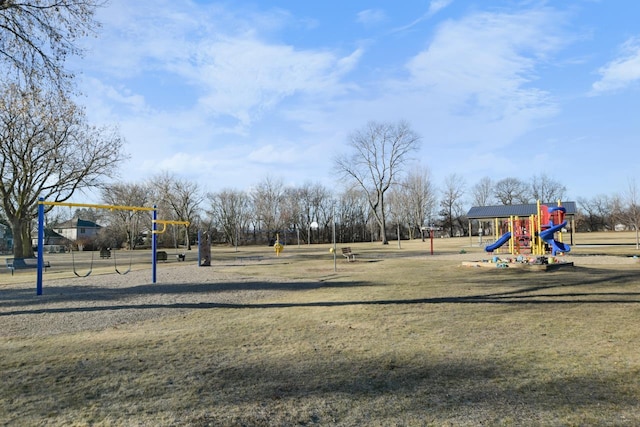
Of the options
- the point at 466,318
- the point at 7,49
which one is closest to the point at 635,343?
the point at 466,318

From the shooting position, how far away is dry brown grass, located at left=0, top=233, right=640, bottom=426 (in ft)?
11.2

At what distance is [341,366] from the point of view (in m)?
4.67

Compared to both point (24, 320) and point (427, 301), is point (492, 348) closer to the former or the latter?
point (427, 301)

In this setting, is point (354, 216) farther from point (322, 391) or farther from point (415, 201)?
point (322, 391)

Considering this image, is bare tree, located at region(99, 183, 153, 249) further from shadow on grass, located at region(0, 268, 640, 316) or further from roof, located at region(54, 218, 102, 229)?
shadow on grass, located at region(0, 268, 640, 316)

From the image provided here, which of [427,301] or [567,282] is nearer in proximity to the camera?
[427,301]

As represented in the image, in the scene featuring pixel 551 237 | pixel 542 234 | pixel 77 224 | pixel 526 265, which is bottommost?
pixel 526 265

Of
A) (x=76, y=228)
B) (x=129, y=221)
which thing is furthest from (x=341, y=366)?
(x=76, y=228)

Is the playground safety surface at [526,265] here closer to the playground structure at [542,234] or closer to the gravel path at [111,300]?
the playground structure at [542,234]

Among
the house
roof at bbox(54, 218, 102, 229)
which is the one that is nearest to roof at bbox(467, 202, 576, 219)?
the house

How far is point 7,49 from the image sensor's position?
395 inches

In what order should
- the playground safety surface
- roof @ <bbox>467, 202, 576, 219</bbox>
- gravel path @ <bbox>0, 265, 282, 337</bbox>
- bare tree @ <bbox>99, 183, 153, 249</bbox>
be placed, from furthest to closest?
bare tree @ <bbox>99, 183, 153, 249</bbox> → roof @ <bbox>467, 202, 576, 219</bbox> → the playground safety surface → gravel path @ <bbox>0, 265, 282, 337</bbox>

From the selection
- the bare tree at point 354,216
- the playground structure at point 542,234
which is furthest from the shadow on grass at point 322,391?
the bare tree at point 354,216

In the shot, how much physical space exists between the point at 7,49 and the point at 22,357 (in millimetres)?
8101
